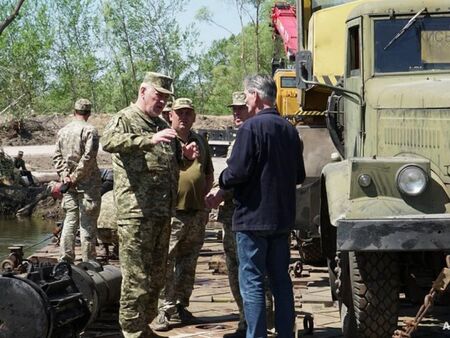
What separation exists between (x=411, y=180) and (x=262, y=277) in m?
1.14

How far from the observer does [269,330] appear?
7543 mm

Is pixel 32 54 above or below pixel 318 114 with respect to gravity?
above

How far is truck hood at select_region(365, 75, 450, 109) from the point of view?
6754 millimetres

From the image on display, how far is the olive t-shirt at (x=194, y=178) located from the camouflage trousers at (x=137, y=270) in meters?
1.07

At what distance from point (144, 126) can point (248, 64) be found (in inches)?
2480

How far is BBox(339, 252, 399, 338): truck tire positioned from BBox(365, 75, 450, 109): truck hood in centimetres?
114

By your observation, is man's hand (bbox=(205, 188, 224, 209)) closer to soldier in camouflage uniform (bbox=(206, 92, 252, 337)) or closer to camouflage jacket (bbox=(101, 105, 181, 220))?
camouflage jacket (bbox=(101, 105, 181, 220))

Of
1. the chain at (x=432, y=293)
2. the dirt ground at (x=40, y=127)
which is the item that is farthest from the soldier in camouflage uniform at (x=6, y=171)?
the chain at (x=432, y=293)

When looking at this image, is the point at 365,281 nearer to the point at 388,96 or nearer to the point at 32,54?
the point at 388,96

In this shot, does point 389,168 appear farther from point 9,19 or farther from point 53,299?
point 9,19

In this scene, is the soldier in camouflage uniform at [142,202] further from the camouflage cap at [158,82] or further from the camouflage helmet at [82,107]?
the camouflage helmet at [82,107]

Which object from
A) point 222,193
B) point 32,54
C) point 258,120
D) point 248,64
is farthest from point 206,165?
point 248,64

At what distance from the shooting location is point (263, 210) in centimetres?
631

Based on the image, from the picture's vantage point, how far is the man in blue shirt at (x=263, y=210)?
6.31 metres
